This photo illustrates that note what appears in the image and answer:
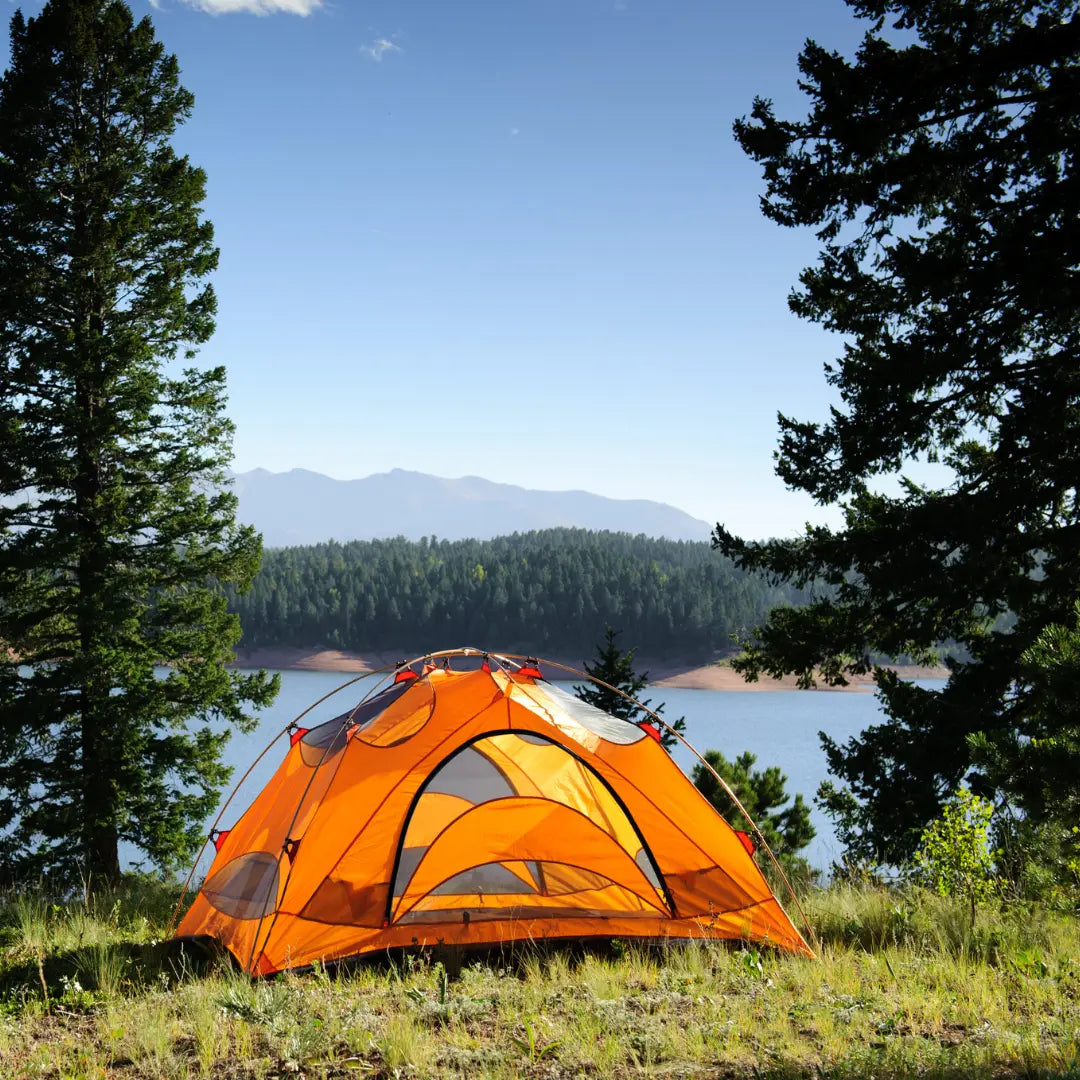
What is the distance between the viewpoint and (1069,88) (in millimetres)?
6523

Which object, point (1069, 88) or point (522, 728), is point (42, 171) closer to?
point (522, 728)

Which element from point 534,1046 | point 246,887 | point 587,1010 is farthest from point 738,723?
point 534,1046

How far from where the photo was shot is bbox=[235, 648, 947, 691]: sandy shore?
6631 centimetres

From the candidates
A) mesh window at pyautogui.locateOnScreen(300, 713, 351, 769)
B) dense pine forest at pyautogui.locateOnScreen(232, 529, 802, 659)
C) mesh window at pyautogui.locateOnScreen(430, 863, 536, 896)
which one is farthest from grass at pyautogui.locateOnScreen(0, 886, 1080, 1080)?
dense pine forest at pyautogui.locateOnScreen(232, 529, 802, 659)

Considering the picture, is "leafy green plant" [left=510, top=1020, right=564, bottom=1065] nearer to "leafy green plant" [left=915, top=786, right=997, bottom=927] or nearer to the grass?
the grass

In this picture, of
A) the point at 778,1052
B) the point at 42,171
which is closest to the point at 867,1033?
the point at 778,1052

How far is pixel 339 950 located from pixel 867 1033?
292 centimetres

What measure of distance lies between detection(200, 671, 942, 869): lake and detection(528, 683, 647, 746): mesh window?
15701mm

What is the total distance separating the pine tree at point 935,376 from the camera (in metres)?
6.99

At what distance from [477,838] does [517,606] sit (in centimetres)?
7196

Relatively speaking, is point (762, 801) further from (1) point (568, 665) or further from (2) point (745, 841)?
(1) point (568, 665)

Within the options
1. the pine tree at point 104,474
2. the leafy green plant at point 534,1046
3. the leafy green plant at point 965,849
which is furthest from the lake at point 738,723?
the leafy green plant at point 534,1046

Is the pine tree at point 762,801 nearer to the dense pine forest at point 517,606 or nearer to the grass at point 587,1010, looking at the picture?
the grass at point 587,1010

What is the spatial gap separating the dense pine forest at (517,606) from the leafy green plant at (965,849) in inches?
2474
